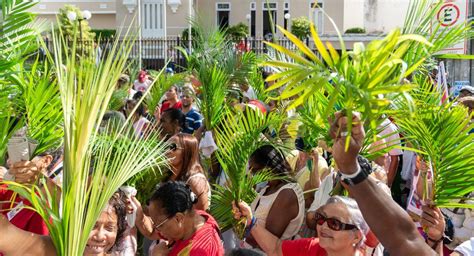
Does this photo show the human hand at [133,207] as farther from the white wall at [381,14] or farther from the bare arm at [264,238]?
the white wall at [381,14]

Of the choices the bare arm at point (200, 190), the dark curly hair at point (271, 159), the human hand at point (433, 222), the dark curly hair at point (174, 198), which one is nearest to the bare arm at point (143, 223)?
the bare arm at point (200, 190)

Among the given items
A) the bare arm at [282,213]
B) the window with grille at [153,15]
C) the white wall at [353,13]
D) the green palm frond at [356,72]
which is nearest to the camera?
the green palm frond at [356,72]

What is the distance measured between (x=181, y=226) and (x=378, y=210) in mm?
1508

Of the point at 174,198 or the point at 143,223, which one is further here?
the point at 143,223

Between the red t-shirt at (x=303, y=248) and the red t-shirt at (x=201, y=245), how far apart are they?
36 centimetres

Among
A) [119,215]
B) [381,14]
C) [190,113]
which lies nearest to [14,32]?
[119,215]

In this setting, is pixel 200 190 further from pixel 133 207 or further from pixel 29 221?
pixel 29 221

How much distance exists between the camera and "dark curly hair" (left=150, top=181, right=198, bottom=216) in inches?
169

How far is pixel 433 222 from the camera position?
385 cm

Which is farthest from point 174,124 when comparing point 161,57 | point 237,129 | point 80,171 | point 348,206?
point 161,57

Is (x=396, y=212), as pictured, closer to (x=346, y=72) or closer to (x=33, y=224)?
(x=346, y=72)

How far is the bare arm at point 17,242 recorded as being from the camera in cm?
296

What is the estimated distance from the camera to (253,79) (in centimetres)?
1061

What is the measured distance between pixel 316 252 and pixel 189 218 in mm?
717
